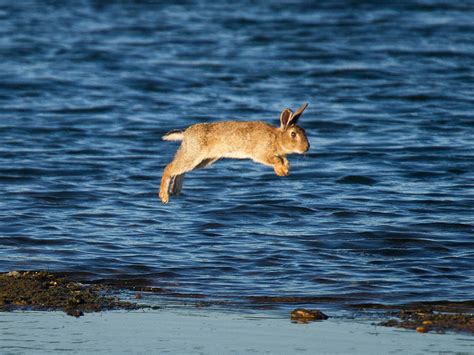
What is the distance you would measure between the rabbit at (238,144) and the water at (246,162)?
1.22 m

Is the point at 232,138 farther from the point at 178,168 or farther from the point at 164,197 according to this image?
the point at 164,197

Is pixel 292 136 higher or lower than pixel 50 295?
higher

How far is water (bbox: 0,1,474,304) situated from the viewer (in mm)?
13336

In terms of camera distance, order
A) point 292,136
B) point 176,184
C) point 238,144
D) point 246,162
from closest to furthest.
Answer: point 292,136 < point 238,144 < point 176,184 < point 246,162

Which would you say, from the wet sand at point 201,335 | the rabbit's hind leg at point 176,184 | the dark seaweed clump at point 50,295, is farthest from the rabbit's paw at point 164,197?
the wet sand at point 201,335

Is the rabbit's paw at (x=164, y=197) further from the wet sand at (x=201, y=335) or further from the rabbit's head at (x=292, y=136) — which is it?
the wet sand at (x=201, y=335)

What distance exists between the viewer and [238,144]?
12.0m

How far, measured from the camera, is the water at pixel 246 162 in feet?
43.8

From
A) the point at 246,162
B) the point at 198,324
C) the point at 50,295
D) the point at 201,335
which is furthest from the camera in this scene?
the point at 246,162

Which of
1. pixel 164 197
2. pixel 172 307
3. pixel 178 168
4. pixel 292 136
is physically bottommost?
pixel 172 307

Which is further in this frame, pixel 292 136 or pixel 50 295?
pixel 292 136

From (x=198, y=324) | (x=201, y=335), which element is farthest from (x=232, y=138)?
(x=201, y=335)

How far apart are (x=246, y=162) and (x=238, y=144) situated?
833 cm

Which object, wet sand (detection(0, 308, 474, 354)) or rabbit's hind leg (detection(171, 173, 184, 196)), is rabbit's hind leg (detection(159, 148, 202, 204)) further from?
wet sand (detection(0, 308, 474, 354))
